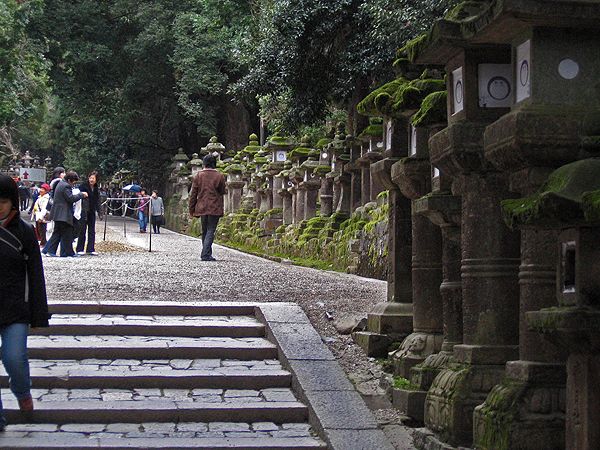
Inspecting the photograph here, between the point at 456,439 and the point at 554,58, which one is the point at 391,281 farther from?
the point at 554,58

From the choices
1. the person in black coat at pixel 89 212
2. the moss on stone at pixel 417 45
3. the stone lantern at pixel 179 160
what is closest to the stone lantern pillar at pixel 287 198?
the person in black coat at pixel 89 212

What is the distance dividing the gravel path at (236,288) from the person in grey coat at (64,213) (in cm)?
61

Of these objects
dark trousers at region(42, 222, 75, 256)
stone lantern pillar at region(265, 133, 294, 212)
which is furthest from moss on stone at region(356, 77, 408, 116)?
stone lantern pillar at region(265, 133, 294, 212)

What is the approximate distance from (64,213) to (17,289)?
1115 centimetres

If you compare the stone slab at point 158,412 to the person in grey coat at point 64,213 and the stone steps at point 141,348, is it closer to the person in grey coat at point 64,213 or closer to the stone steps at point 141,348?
the stone steps at point 141,348

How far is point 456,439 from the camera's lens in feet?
23.3

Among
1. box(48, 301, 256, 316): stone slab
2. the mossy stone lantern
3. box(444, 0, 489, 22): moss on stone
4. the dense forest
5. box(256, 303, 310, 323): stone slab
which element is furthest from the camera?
the mossy stone lantern

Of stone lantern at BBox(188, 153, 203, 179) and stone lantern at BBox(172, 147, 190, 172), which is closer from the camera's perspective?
stone lantern at BBox(188, 153, 203, 179)

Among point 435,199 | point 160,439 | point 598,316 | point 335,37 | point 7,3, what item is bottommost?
point 160,439

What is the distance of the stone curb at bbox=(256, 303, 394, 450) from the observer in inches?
311

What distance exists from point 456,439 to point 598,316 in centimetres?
203

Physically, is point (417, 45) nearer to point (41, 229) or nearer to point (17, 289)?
point (17, 289)

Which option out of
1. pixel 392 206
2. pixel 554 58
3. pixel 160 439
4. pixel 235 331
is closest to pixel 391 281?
pixel 392 206

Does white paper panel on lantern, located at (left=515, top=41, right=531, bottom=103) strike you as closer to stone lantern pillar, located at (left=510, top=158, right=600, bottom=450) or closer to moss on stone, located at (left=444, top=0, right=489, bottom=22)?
moss on stone, located at (left=444, top=0, right=489, bottom=22)
